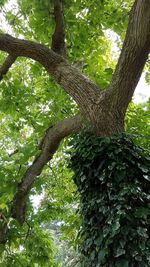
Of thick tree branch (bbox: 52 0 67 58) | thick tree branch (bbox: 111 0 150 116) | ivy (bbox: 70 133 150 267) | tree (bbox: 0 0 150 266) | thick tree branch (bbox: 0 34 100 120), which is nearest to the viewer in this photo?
ivy (bbox: 70 133 150 267)

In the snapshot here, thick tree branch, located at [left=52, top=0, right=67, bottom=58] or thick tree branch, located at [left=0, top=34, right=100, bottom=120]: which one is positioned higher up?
thick tree branch, located at [left=52, top=0, right=67, bottom=58]

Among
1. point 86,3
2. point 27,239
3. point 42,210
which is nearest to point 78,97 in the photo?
point 86,3

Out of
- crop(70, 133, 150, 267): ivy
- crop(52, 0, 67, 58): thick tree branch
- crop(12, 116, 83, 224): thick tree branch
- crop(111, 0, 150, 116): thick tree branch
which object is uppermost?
crop(52, 0, 67, 58): thick tree branch

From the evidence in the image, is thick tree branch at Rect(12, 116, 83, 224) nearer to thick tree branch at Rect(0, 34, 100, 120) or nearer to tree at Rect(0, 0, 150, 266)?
tree at Rect(0, 0, 150, 266)

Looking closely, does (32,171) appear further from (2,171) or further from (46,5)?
(46,5)

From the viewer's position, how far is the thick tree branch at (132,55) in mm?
4168

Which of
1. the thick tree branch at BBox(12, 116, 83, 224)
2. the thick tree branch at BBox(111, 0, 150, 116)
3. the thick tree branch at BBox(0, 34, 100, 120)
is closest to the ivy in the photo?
the thick tree branch at BBox(111, 0, 150, 116)

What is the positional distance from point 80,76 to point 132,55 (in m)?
0.88

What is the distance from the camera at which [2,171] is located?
538 centimetres

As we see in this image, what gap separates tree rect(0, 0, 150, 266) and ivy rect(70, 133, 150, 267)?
1.07 feet

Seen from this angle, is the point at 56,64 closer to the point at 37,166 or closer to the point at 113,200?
the point at 37,166

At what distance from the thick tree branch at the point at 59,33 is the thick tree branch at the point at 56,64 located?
0.46 m

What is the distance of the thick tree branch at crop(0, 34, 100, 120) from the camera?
186 inches

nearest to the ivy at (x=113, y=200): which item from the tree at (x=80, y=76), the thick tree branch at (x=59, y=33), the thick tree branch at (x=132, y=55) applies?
the tree at (x=80, y=76)
